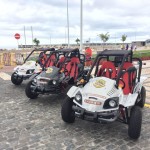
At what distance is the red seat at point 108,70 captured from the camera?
580cm

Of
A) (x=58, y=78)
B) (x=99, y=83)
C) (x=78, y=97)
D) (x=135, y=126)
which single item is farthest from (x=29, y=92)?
(x=135, y=126)

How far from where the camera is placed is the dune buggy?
6.84 metres

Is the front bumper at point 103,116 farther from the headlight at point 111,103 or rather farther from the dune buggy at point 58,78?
the dune buggy at point 58,78

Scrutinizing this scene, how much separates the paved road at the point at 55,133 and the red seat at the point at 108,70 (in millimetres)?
1289

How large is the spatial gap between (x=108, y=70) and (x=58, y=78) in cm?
189

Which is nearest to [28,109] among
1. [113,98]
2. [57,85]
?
[57,85]

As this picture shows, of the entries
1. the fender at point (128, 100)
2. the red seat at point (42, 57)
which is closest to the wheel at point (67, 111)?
the fender at point (128, 100)

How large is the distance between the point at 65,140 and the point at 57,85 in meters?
2.70

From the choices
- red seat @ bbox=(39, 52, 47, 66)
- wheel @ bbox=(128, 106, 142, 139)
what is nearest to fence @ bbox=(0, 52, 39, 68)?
red seat @ bbox=(39, 52, 47, 66)

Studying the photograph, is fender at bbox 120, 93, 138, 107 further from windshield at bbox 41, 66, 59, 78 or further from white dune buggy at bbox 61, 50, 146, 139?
windshield at bbox 41, 66, 59, 78

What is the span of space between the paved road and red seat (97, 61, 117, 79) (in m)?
1.29

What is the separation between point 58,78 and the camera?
23.2 feet

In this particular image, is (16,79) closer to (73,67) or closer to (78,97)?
(73,67)

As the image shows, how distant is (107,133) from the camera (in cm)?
473
